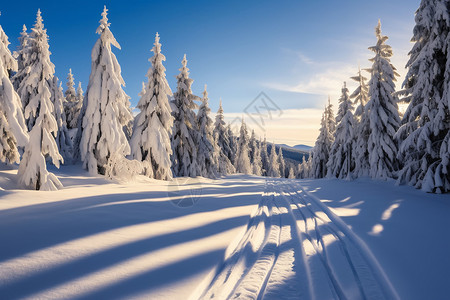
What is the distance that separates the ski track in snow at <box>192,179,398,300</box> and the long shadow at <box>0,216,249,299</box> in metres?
1.30

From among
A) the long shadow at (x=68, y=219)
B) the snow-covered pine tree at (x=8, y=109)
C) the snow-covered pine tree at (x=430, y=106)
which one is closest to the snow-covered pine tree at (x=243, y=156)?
the snow-covered pine tree at (x=430, y=106)

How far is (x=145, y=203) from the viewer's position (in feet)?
27.9

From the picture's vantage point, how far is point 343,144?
26703mm

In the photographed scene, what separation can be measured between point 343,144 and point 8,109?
92.9 feet

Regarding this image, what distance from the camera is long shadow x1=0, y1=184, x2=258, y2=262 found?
4.32 meters

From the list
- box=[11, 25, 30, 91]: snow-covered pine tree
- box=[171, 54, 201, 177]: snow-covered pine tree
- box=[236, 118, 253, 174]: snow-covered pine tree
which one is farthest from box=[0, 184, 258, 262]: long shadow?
box=[236, 118, 253, 174]: snow-covered pine tree

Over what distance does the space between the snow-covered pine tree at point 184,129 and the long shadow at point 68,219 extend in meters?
14.7

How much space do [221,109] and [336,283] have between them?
129 ft

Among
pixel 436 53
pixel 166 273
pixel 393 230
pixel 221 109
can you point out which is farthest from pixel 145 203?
pixel 221 109

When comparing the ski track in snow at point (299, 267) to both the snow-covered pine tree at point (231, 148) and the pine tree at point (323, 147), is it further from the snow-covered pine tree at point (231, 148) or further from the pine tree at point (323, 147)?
the snow-covered pine tree at point (231, 148)

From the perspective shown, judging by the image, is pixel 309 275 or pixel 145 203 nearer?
pixel 309 275

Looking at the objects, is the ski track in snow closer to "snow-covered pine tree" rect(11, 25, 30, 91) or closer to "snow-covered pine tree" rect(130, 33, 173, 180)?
"snow-covered pine tree" rect(130, 33, 173, 180)

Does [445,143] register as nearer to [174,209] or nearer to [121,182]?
[174,209]

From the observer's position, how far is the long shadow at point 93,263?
10.0 feet
